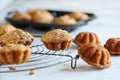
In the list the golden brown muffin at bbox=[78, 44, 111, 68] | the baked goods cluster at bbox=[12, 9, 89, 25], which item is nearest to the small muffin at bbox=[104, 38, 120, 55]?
the golden brown muffin at bbox=[78, 44, 111, 68]

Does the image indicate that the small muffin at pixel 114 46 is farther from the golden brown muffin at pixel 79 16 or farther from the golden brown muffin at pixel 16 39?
the golden brown muffin at pixel 79 16

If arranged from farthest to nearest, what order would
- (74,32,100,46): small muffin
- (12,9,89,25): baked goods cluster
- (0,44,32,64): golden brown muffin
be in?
(12,9,89,25): baked goods cluster → (74,32,100,46): small muffin → (0,44,32,64): golden brown muffin

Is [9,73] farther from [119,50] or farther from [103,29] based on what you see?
[103,29]

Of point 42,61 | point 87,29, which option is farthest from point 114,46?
point 87,29

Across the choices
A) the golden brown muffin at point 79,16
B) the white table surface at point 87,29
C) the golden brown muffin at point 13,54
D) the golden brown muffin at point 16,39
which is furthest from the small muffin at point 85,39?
the golden brown muffin at point 79,16

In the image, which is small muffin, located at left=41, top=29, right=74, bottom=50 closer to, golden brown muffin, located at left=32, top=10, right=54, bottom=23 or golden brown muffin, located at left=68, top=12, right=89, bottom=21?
golden brown muffin, located at left=32, top=10, right=54, bottom=23

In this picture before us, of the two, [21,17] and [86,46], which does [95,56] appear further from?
[21,17]
